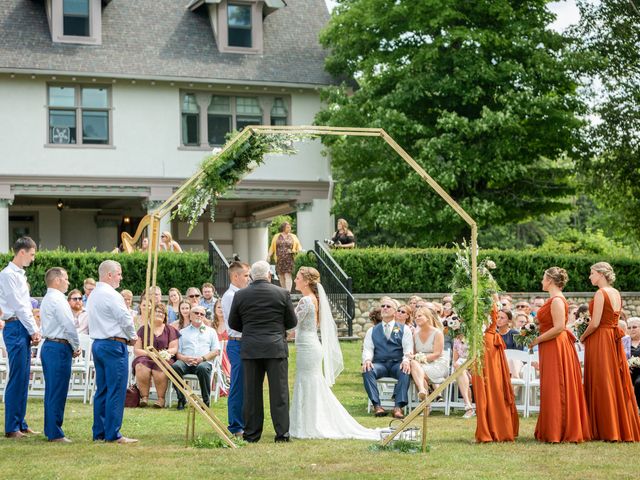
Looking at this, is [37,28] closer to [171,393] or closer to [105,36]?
[105,36]

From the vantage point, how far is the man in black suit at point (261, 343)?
1172 cm

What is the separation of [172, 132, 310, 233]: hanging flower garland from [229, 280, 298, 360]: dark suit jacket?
1006 mm

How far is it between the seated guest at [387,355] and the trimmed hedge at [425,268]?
34.1 feet

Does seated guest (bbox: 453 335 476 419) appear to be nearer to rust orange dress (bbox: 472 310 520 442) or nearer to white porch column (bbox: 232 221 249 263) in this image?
rust orange dress (bbox: 472 310 520 442)

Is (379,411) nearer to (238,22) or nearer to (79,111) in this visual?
(79,111)

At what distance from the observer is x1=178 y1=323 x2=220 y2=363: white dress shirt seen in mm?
15773

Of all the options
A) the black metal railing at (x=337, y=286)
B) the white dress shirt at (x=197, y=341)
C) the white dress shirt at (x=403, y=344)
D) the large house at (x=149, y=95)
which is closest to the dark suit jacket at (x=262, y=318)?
the white dress shirt at (x=403, y=344)

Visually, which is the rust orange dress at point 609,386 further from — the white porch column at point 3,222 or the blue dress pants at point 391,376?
the white porch column at point 3,222

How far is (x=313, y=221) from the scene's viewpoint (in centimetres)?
3108

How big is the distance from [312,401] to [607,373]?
133 inches

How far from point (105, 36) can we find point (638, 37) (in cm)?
1563

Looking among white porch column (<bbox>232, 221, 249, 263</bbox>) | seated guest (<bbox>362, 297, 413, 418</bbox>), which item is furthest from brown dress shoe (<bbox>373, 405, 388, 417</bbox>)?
white porch column (<bbox>232, 221, 249, 263</bbox>)

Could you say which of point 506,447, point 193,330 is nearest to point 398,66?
Answer: point 193,330

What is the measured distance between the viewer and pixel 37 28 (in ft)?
95.1
